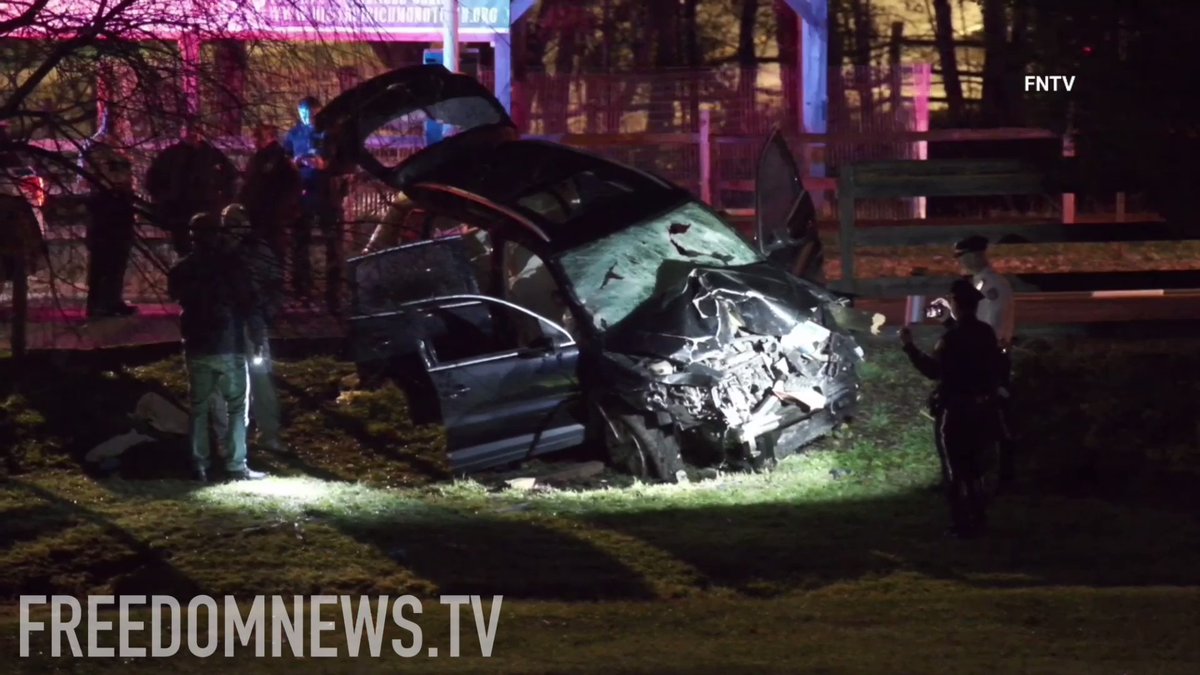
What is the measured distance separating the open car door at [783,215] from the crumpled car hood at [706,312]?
1052mm

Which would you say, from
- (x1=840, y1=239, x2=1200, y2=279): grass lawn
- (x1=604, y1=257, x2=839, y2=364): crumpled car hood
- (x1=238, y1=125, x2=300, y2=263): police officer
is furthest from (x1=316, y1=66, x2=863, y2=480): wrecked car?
(x1=840, y1=239, x2=1200, y2=279): grass lawn

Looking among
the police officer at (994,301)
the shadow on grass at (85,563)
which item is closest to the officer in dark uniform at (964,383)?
the police officer at (994,301)

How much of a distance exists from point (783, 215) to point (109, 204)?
610 centimetres

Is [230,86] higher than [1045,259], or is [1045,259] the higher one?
[230,86]

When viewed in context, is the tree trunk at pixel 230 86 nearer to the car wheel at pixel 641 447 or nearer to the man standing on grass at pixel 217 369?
the man standing on grass at pixel 217 369

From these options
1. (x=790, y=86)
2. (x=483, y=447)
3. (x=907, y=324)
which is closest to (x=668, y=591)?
(x=483, y=447)

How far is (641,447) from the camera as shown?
10711mm

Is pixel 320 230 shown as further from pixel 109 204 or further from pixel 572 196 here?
pixel 572 196

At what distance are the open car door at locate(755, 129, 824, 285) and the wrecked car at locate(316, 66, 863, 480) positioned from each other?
52 centimetres

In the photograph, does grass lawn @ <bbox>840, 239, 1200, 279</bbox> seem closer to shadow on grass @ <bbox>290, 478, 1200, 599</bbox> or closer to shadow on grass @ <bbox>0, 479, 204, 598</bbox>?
shadow on grass @ <bbox>290, 478, 1200, 599</bbox>

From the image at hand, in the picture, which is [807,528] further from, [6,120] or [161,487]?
[6,120]

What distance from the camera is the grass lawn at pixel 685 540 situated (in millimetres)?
7512

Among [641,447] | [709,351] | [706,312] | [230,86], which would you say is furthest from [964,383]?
[230,86]

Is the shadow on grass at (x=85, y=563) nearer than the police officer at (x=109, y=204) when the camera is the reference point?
No
